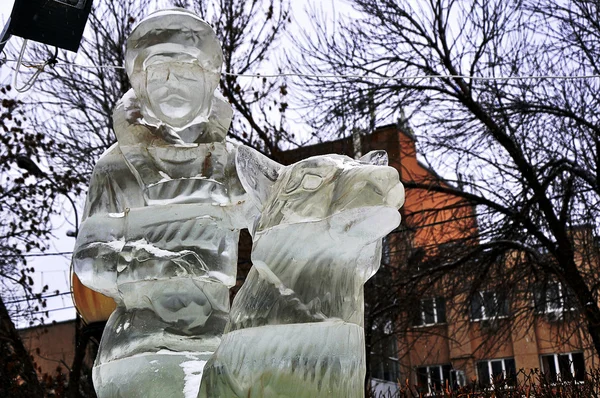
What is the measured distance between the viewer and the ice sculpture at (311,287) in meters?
1.09

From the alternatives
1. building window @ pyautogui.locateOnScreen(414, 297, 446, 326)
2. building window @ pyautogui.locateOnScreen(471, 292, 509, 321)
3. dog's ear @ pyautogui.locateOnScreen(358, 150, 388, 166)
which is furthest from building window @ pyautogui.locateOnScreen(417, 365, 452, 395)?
dog's ear @ pyautogui.locateOnScreen(358, 150, 388, 166)

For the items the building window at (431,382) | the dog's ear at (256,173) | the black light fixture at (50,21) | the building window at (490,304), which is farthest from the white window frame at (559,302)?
the dog's ear at (256,173)

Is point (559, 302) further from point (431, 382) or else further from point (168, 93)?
point (168, 93)

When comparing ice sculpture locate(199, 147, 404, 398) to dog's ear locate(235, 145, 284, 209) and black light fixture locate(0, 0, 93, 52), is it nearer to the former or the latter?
dog's ear locate(235, 145, 284, 209)

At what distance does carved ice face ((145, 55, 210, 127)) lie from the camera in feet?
5.43

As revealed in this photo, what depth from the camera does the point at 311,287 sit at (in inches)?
44.2

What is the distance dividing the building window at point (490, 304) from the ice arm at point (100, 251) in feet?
21.7

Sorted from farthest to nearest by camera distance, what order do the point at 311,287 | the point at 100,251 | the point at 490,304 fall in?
the point at 490,304, the point at 100,251, the point at 311,287

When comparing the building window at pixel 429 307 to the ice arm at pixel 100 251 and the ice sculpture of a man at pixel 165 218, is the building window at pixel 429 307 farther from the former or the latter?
the ice arm at pixel 100 251

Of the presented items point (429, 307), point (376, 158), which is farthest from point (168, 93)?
point (429, 307)

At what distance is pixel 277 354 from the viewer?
43.1 inches

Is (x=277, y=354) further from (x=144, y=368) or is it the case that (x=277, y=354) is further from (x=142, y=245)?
(x=142, y=245)

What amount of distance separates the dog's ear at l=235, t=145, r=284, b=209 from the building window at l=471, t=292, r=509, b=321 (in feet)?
22.3

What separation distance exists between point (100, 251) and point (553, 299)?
21.7ft
